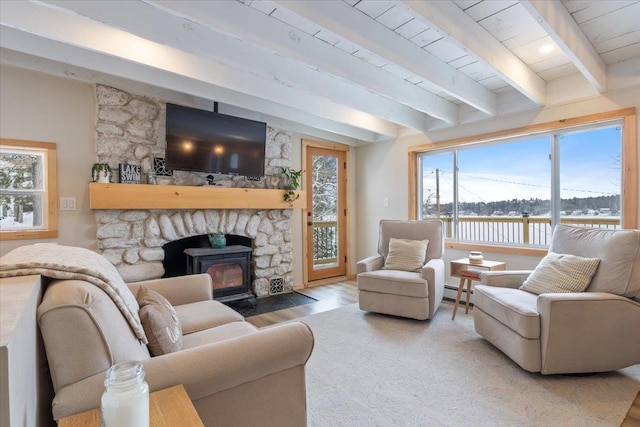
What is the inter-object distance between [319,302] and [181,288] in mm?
1997

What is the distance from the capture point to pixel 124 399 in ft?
2.35

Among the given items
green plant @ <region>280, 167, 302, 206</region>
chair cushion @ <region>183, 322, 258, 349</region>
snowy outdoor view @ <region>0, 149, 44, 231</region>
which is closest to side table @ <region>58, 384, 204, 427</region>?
chair cushion @ <region>183, 322, 258, 349</region>

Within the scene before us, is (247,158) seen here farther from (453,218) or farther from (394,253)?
(453,218)

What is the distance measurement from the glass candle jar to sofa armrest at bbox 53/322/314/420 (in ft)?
0.97

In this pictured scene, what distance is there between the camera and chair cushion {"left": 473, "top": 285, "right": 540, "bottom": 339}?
6.98 feet

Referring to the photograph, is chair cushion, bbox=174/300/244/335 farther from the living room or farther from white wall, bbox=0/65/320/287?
white wall, bbox=0/65/320/287

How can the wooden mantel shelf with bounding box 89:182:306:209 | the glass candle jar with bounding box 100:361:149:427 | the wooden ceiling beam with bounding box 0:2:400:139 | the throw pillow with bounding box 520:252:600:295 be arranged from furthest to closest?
1. the wooden mantel shelf with bounding box 89:182:306:209
2. the throw pillow with bounding box 520:252:600:295
3. the wooden ceiling beam with bounding box 0:2:400:139
4. the glass candle jar with bounding box 100:361:149:427

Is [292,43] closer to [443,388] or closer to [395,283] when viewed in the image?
[395,283]

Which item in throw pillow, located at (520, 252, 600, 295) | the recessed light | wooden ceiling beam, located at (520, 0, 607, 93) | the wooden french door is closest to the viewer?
wooden ceiling beam, located at (520, 0, 607, 93)

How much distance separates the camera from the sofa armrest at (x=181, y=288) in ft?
7.25

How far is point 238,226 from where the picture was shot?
392cm

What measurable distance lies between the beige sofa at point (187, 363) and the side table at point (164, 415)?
7 centimetres

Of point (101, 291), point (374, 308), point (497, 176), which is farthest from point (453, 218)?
point (101, 291)

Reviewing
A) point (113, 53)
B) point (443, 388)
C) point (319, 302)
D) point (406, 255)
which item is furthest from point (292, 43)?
point (319, 302)
